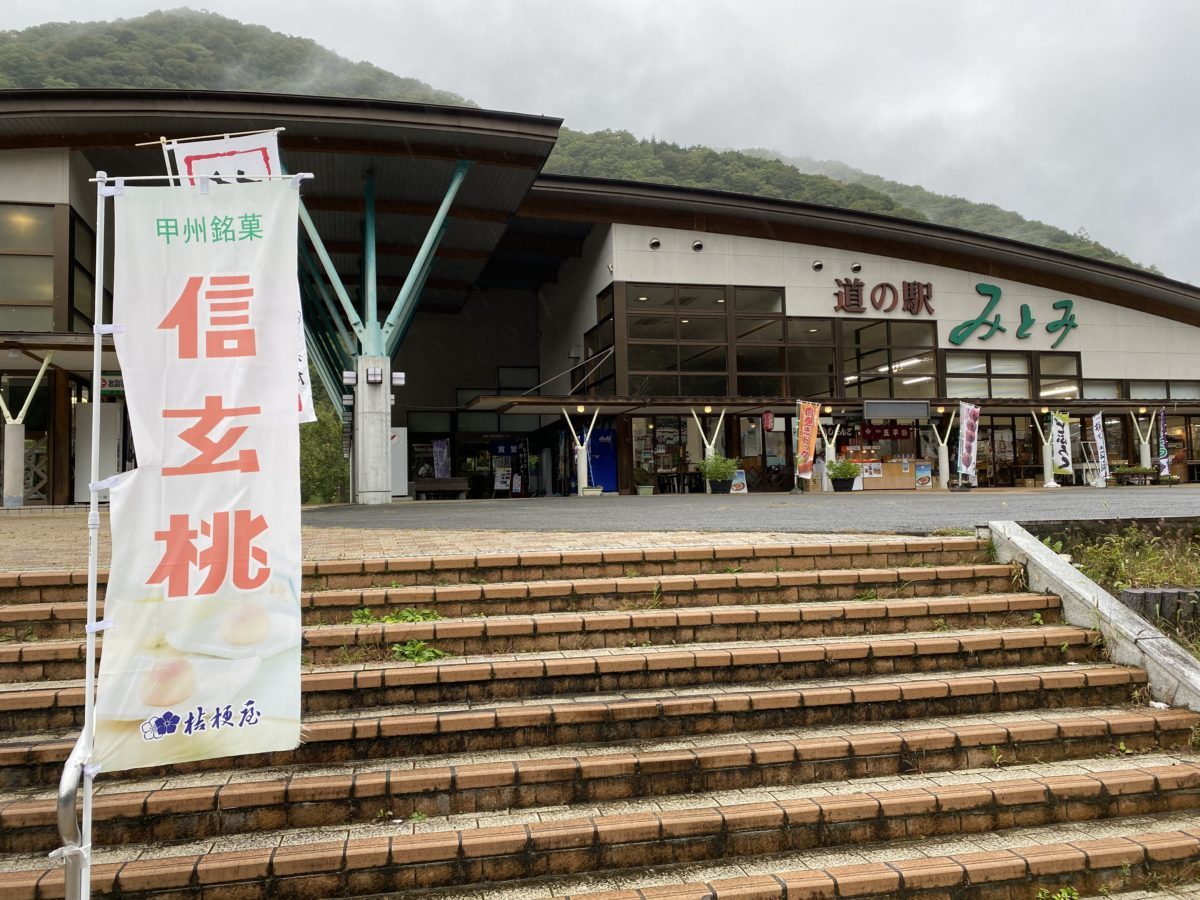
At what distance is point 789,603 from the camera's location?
5109mm

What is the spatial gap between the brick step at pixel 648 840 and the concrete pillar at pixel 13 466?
15.6 metres

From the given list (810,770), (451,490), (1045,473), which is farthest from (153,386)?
(1045,473)

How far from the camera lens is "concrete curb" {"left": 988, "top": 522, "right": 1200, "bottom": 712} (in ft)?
14.0

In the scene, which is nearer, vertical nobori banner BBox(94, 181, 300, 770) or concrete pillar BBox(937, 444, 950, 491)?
vertical nobori banner BBox(94, 181, 300, 770)

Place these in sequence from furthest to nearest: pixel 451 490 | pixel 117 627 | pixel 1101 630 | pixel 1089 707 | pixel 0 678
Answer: pixel 451 490
pixel 1101 630
pixel 1089 707
pixel 0 678
pixel 117 627

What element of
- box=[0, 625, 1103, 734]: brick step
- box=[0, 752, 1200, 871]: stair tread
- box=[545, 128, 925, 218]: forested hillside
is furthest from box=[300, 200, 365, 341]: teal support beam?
box=[545, 128, 925, 218]: forested hillside

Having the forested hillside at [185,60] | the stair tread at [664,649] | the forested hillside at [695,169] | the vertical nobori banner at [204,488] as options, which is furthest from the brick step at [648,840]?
the forested hillside at [695,169]

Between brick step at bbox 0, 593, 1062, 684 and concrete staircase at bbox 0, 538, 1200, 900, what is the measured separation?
14mm

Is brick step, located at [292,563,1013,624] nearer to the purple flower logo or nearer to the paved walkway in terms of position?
the paved walkway

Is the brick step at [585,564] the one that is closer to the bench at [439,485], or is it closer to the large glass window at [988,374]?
the bench at [439,485]

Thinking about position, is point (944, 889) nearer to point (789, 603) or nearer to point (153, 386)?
point (789, 603)

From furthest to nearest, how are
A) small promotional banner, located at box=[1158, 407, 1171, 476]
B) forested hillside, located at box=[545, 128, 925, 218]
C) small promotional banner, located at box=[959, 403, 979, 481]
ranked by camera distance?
forested hillside, located at box=[545, 128, 925, 218] < small promotional banner, located at box=[1158, 407, 1171, 476] < small promotional banner, located at box=[959, 403, 979, 481]

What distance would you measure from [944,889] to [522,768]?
1.77 m

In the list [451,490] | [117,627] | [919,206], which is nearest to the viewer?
[117,627]
